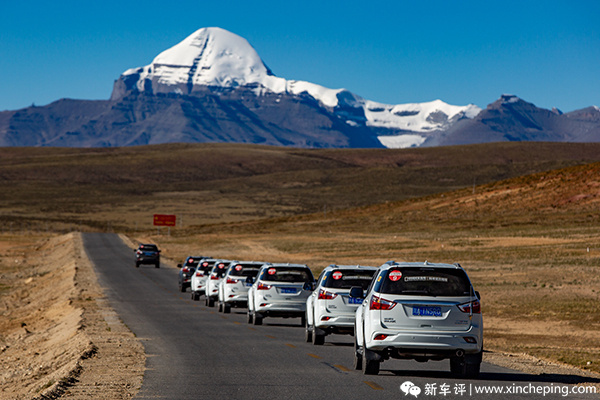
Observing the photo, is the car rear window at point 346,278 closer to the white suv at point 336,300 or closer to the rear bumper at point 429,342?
the white suv at point 336,300

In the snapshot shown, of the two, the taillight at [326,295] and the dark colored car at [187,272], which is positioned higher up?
the taillight at [326,295]

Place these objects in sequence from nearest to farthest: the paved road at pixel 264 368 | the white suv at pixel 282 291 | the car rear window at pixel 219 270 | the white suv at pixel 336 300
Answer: the paved road at pixel 264 368
the white suv at pixel 336 300
the white suv at pixel 282 291
the car rear window at pixel 219 270

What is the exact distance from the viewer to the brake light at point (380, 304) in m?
14.6

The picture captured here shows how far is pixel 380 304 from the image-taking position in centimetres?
1464

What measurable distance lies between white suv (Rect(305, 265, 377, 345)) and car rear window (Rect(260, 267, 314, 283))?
4.77 meters

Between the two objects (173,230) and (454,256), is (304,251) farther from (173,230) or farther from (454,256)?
(173,230)

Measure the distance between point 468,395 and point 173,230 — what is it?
369ft

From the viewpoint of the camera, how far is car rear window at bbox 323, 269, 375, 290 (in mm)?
20375

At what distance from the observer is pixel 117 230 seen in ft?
462

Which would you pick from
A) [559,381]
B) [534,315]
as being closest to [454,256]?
[534,315]

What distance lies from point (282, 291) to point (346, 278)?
521cm

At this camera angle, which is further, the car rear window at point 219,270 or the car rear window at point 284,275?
the car rear window at point 219,270

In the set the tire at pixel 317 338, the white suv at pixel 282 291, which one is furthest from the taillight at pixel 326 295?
the white suv at pixel 282 291

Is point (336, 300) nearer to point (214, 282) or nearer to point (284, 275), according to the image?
point (284, 275)
